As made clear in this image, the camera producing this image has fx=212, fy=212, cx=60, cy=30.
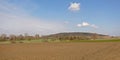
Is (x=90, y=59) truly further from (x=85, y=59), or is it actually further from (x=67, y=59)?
(x=67, y=59)

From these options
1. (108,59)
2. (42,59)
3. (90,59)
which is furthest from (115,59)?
(42,59)

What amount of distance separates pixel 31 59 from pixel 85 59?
539cm

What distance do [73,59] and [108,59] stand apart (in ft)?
10.7

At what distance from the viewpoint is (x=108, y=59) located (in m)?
19.6

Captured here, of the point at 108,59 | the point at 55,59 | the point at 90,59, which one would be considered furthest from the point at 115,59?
the point at 55,59

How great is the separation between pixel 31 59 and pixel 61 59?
10.1 ft

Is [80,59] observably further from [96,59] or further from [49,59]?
[49,59]

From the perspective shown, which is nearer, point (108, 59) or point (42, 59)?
point (108, 59)

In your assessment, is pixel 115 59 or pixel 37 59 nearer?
pixel 115 59

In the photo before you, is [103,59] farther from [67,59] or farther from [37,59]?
[37,59]

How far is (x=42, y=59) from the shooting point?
2095 cm

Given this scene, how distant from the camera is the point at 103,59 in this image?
64.4 ft

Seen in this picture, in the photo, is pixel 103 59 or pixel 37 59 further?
pixel 37 59

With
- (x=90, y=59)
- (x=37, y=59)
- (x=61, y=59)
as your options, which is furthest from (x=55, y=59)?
(x=90, y=59)
